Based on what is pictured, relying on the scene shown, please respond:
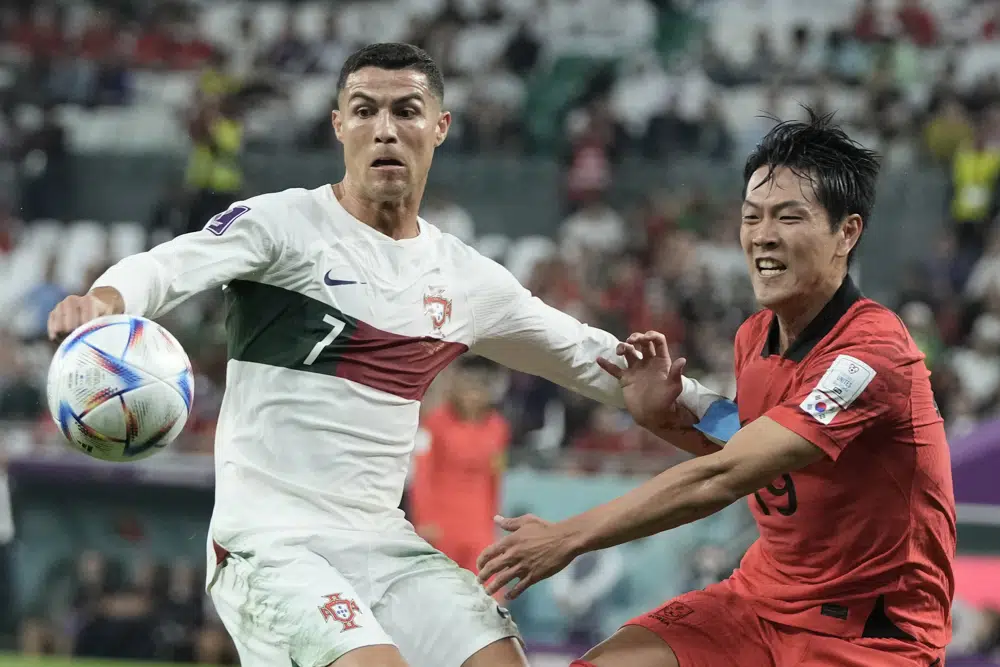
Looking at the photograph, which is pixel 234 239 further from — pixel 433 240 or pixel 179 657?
pixel 179 657

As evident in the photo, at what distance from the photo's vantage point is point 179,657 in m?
8.48

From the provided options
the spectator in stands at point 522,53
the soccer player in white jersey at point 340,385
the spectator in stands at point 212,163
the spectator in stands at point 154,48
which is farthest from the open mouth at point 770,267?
the spectator in stands at point 154,48

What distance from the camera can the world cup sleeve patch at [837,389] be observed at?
365 cm

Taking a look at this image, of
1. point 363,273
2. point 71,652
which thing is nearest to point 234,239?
point 363,273

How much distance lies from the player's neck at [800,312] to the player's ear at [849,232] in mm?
97

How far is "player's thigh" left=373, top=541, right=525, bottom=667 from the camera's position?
3816 mm

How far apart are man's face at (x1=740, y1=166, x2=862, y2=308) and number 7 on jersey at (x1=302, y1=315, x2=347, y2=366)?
1.23m

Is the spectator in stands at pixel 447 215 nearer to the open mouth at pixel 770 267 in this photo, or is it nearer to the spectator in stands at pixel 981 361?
the spectator in stands at pixel 981 361

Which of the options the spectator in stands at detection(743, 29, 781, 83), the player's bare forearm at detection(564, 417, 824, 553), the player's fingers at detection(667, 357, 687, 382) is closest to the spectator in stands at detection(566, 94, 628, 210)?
the spectator in stands at detection(743, 29, 781, 83)

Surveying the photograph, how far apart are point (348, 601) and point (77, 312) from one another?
105cm

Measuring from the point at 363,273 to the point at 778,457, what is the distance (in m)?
1.34

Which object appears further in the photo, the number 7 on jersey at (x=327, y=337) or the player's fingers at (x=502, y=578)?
the number 7 on jersey at (x=327, y=337)

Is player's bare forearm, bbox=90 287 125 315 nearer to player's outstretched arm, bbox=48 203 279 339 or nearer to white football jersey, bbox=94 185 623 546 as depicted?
player's outstretched arm, bbox=48 203 279 339

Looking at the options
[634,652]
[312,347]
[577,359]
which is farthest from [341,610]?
[577,359]
